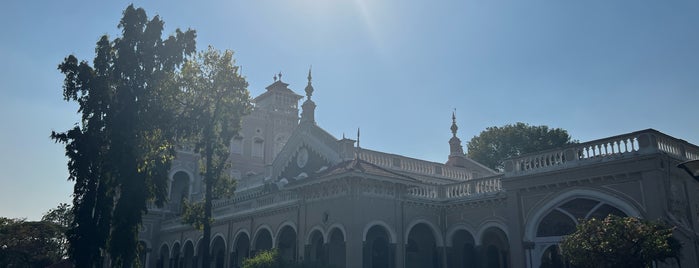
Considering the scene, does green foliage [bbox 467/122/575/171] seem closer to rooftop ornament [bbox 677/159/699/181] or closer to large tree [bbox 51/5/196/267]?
large tree [bbox 51/5/196/267]

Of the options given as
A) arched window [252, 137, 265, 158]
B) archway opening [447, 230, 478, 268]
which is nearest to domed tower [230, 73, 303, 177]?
arched window [252, 137, 265, 158]

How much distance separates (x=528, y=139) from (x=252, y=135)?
24.9 meters

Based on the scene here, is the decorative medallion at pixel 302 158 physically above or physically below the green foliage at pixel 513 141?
below

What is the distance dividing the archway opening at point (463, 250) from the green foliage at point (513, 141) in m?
23.2

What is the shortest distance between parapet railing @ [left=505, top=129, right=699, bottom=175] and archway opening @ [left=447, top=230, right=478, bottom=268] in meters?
4.51

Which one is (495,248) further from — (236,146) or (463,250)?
(236,146)

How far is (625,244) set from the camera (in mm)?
14344

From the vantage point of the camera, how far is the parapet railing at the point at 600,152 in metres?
18.1

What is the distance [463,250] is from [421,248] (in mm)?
Result: 1914

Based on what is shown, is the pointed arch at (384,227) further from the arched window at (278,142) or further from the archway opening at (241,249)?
the arched window at (278,142)

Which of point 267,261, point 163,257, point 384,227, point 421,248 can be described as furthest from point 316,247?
point 163,257

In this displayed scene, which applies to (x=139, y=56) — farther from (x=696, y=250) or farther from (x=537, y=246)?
(x=696, y=250)

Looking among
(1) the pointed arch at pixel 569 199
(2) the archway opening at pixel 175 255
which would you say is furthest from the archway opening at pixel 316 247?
(2) the archway opening at pixel 175 255

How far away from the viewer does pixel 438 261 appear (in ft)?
81.4
